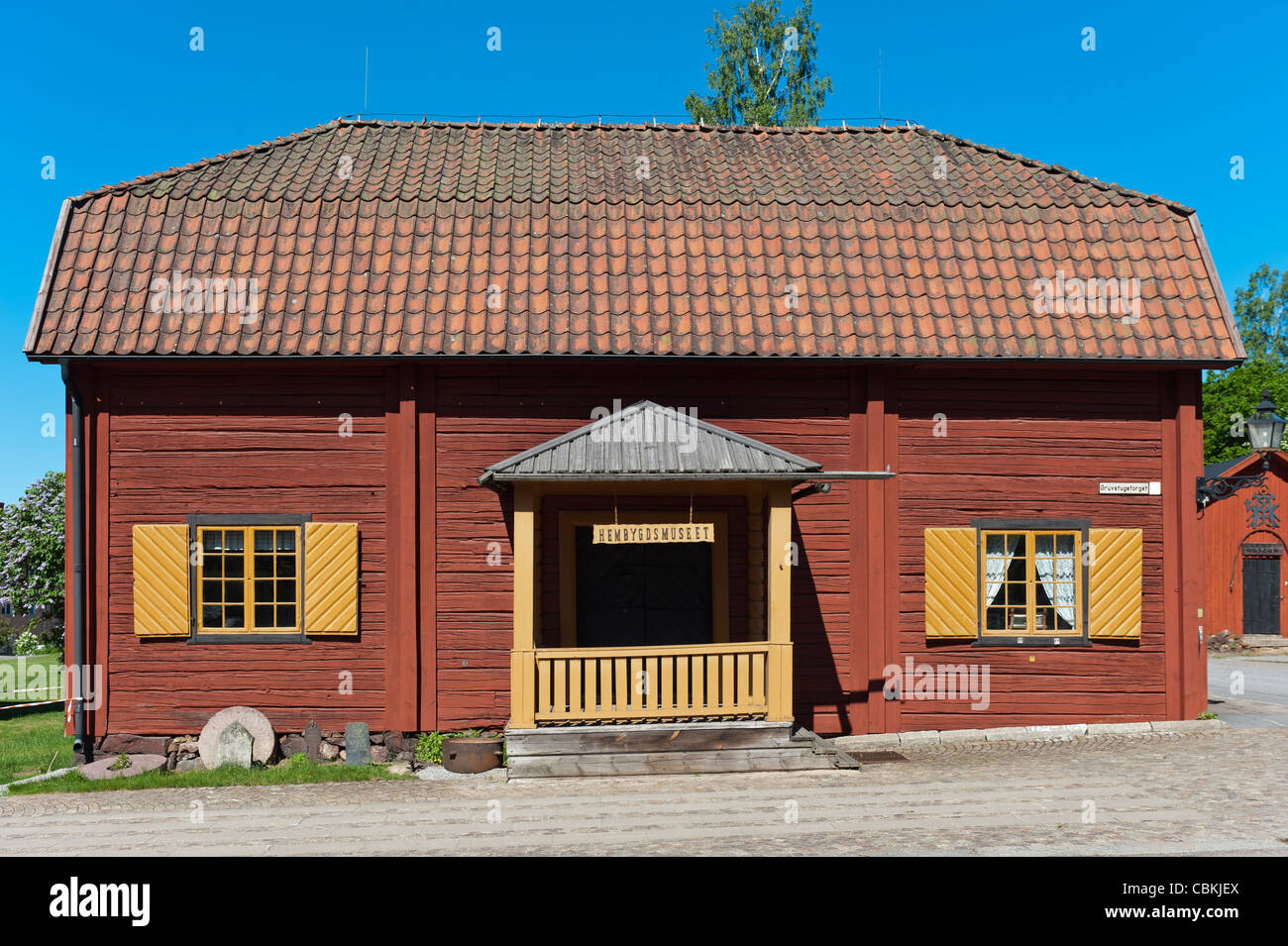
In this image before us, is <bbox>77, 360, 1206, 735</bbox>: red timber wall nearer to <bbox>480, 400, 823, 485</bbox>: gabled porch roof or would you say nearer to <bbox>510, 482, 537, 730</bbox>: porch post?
<bbox>480, 400, 823, 485</bbox>: gabled porch roof

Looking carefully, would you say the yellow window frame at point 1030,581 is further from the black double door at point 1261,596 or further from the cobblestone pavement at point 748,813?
the black double door at point 1261,596

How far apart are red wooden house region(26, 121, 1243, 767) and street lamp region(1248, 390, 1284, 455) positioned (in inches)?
40.4

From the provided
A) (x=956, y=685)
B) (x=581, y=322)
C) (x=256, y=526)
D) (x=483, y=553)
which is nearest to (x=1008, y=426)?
(x=956, y=685)

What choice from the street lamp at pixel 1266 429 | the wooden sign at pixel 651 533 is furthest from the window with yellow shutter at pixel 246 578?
the street lamp at pixel 1266 429

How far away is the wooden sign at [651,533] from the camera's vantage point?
381 inches

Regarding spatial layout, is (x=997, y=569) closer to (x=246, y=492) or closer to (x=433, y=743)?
(x=433, y=743)

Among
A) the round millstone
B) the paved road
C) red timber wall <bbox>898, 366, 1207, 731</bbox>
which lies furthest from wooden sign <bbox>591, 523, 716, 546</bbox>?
the paved road

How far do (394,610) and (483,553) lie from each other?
1.14 meters

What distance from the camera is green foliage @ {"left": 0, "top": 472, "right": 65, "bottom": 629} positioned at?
20562 mm

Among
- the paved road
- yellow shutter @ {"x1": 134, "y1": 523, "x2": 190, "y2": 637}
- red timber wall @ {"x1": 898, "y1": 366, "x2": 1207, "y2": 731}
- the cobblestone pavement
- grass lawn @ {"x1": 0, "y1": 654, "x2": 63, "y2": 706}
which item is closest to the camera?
the cobblestone pavement

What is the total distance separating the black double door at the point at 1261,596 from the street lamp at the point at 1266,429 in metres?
17.7

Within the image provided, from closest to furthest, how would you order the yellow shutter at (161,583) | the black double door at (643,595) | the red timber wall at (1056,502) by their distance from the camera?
the yellow shutter at (161,583), the red timber wall at (1056,502), the black double door at (643,595)
